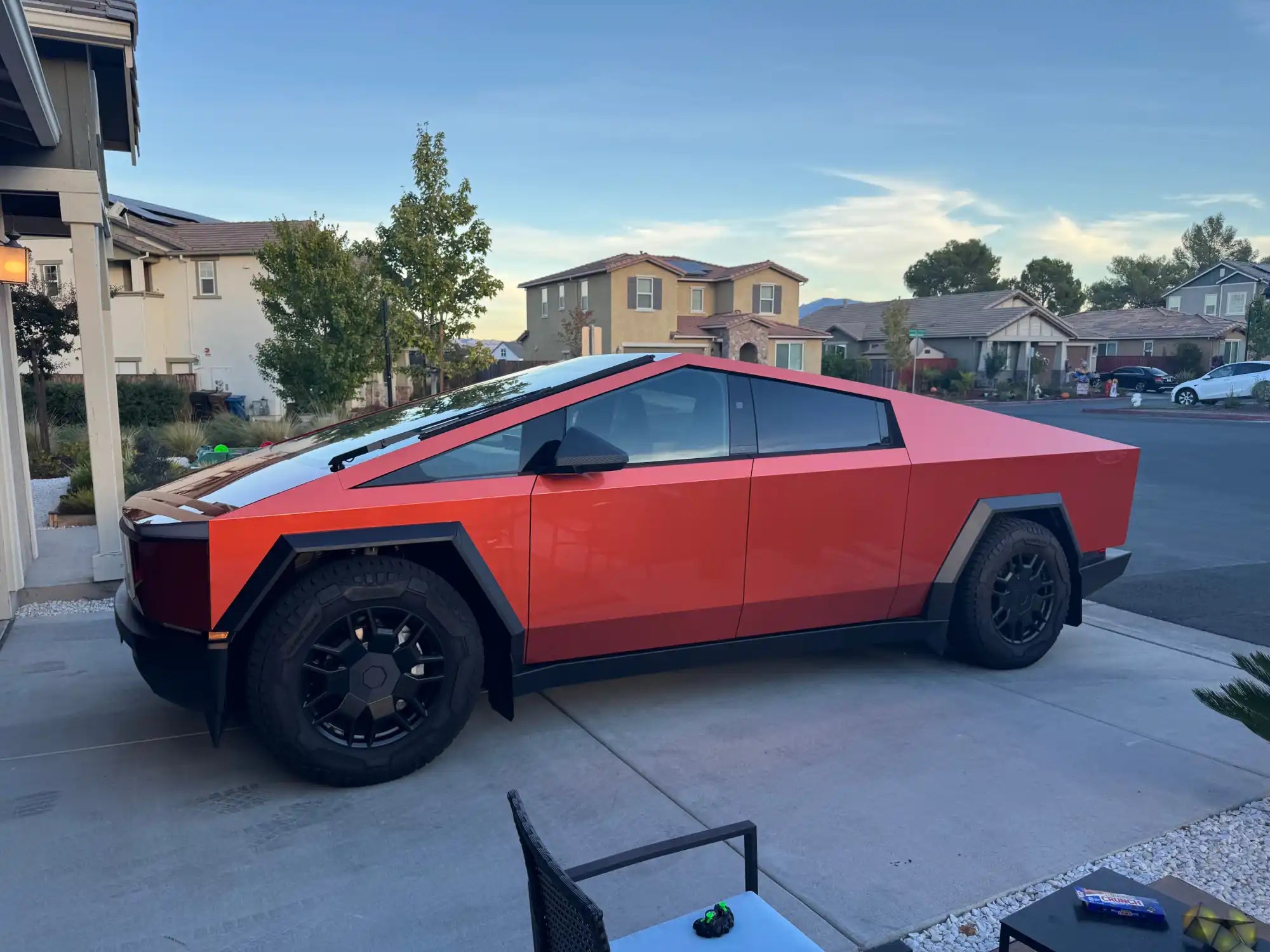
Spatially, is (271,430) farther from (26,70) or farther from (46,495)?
(26,70)

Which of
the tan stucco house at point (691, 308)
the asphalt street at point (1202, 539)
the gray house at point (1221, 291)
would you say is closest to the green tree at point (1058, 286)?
the gray house at point (1221, 291)

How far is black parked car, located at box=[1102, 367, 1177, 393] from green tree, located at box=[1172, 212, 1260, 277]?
48.2 m

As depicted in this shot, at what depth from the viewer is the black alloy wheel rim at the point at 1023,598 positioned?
486cm

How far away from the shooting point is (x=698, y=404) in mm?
4230

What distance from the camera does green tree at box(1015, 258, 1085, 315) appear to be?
82.4m

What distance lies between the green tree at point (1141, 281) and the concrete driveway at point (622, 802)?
93.8m

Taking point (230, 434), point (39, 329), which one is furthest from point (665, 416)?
point (39, 329)

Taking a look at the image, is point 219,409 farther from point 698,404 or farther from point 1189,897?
point 1189,897

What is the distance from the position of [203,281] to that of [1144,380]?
43906mm

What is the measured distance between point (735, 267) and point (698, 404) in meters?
39.3

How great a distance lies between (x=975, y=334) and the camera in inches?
1949

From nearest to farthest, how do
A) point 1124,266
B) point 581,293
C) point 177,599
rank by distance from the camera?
point 177,599
point 581,293
point 1124,266

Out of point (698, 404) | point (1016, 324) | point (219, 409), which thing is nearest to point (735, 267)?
point (1016, 324)

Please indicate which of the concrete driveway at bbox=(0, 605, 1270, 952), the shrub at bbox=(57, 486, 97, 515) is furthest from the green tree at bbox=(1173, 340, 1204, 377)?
the shrub at bbox=(57, 486, 97, 515)
